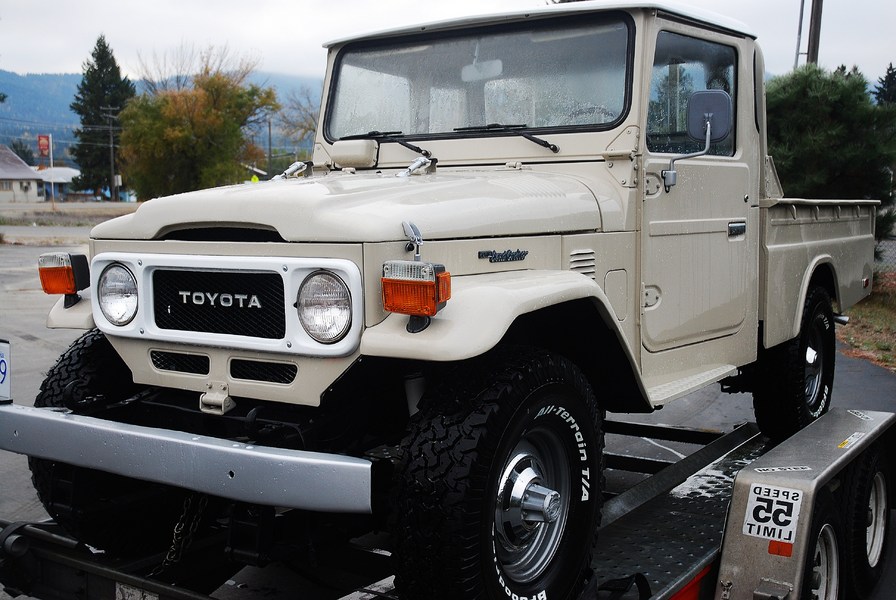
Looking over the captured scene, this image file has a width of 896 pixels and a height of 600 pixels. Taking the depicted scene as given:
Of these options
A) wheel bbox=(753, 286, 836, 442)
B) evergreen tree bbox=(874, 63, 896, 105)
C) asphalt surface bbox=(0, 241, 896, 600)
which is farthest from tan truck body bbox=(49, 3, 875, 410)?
evergreen tree bbox=(874, 63, 896, 105)

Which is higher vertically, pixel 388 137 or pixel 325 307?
pixel 388 137

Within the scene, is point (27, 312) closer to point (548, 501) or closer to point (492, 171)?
point (492, 171)

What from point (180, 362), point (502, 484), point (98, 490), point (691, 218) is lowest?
point (98, 490)

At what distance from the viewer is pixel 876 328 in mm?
11422

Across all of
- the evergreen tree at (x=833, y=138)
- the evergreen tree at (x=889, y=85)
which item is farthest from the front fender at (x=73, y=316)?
the evergreen tree at (x=889, y=85)

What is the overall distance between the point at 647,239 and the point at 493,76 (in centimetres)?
96

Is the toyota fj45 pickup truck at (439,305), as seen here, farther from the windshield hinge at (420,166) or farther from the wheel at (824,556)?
the wheel at (824,556)

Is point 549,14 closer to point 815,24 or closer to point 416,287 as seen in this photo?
point 416,287

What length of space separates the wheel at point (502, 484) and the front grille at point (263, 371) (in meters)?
0.45

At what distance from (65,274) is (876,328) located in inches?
413

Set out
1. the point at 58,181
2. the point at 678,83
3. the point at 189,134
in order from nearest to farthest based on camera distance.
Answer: the point at 678,83 < the point at 189,134 < the point at 58,181

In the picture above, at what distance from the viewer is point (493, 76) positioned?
3.95 meters

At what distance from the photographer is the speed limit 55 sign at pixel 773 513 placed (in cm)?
312

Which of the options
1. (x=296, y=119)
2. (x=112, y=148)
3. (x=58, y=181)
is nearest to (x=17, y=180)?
(x=58, y=181)
